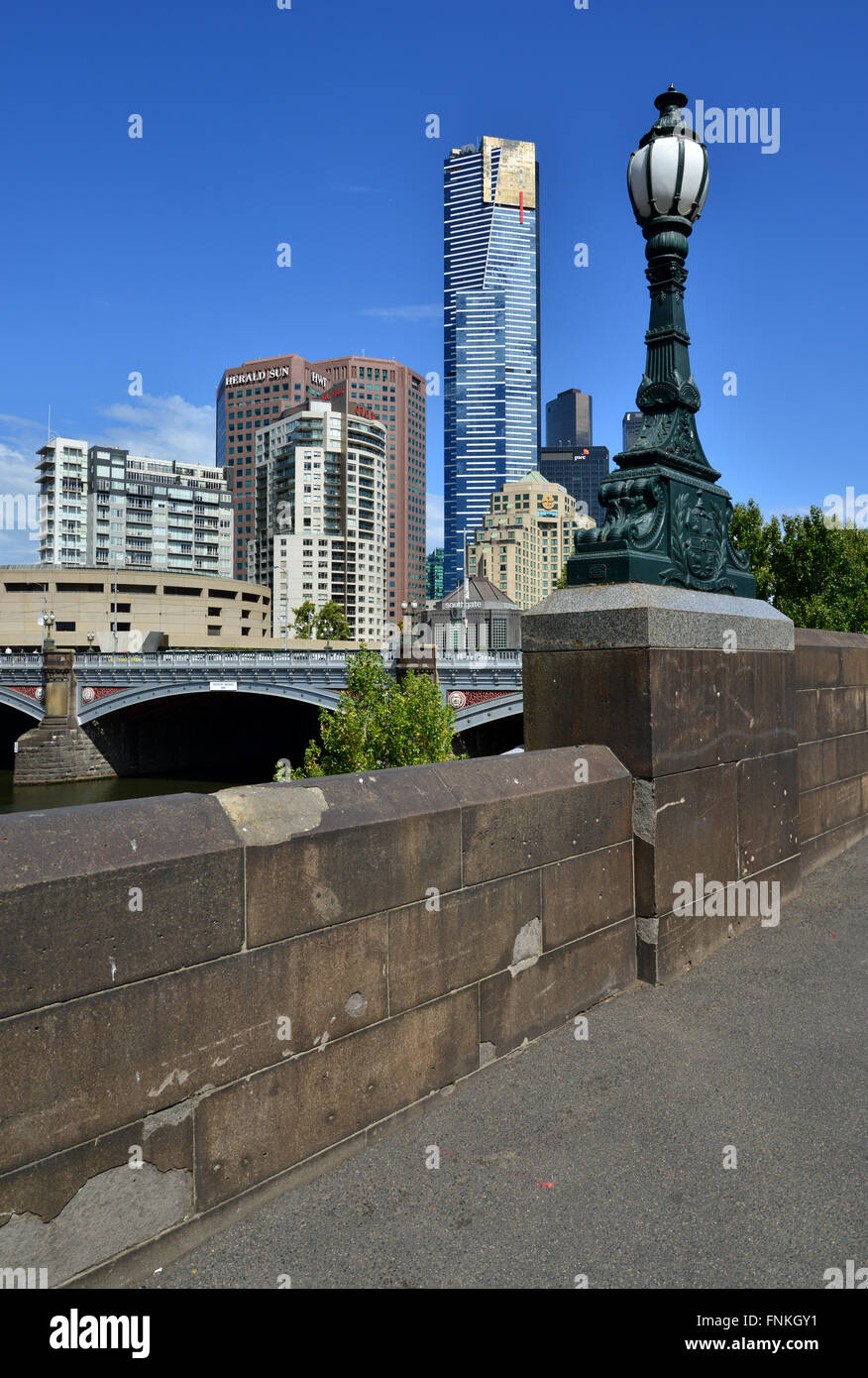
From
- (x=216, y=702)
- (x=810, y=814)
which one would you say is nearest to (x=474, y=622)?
(x=216, y=702)

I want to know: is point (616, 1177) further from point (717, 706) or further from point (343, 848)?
point (717, 706)

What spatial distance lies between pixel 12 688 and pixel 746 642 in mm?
54290

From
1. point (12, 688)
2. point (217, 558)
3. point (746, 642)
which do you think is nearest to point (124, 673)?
point (12, 688)

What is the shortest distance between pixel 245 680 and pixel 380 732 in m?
27.8

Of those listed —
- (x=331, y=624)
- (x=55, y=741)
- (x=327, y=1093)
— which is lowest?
(x=55, y=741)

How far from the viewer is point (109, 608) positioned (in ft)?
343

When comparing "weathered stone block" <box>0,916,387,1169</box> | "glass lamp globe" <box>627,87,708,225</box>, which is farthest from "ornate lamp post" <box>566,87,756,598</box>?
"weathered stone block" <box>0,916,387,1169</box>

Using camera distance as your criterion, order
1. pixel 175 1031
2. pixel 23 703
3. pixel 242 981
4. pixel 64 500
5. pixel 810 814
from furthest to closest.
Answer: pixel 64 500
pixel 23 703
pixel 810 814
pixel 242 981
pixel 175 1031

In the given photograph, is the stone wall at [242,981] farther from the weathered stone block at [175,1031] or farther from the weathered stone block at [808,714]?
the weathered stone block at [808,714]

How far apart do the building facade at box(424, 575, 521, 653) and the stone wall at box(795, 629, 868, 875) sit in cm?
7248

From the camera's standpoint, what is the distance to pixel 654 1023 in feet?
14.2

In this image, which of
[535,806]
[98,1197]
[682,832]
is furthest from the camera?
[682,832]

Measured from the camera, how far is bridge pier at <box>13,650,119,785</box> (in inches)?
1939
